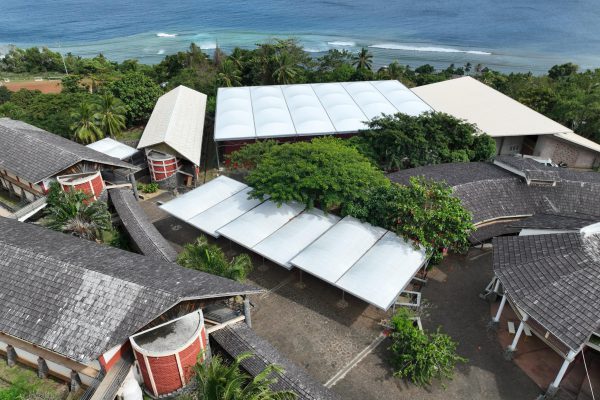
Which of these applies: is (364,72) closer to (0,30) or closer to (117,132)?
(117,132)

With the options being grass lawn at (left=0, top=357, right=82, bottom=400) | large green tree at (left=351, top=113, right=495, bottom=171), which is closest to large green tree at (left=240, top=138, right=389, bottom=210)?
large green tree at (left=351, top=113, right=495, bottom=171)

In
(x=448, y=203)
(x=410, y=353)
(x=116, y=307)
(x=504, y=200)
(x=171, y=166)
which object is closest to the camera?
(x=116, y=307)

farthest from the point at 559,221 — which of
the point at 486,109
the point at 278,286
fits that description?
the point at 486,109

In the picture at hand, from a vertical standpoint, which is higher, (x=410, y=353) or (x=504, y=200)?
(x=504, y=200)

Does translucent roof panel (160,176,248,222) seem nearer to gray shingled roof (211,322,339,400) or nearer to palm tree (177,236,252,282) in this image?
palm tree (177,236,252,282)

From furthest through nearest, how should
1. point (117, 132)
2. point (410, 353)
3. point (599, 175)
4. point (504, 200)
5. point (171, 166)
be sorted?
point (117, 132) → point (171, 166) → point (599, 175) → point (504, 200) → point (410, 353)

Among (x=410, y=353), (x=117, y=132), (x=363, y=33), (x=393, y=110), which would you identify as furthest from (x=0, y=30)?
(x=410, y=353)

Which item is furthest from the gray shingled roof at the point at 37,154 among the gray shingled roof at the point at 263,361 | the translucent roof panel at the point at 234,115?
the gray shingled roof at the point at 263,361
